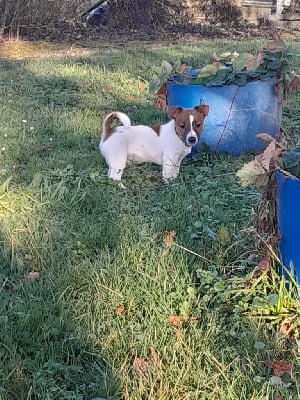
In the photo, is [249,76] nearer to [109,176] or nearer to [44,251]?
[109,176]

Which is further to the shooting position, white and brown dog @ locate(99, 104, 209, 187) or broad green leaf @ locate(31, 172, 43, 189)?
white and brown dog @ locate(99, 104, 209, 187)

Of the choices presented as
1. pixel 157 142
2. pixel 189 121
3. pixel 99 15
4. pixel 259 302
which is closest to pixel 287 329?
pixel 259 302

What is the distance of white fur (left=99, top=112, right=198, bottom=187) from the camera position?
4.48 metres

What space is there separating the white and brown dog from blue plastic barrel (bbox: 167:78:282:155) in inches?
15.6

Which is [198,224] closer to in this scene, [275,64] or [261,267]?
[261,267]

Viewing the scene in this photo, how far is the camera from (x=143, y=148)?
4.66m

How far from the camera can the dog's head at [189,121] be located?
14.6 ft

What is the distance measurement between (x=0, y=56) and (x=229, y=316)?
9.69 metres

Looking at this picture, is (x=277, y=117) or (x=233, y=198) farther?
(x=277, y=117)

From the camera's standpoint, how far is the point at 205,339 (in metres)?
2.45

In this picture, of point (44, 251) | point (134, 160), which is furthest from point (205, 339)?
point (134, 160)

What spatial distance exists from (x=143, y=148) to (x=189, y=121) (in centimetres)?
44

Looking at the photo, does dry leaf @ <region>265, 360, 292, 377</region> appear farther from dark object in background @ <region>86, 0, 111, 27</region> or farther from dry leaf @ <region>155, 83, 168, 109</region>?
dark object in background @ <region>86, 0, 111, 27</region>

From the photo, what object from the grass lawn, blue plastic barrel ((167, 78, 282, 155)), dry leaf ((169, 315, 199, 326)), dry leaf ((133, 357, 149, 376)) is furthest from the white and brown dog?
dry leaf ((133, 357, 149, 376))
